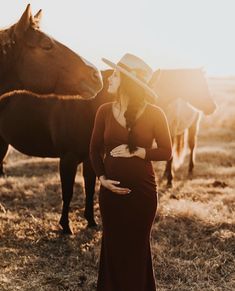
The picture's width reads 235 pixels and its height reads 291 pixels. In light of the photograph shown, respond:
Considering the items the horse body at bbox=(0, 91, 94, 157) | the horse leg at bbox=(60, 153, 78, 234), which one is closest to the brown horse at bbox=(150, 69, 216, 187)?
the horse body at bbox=(0, 91, 94, 157)

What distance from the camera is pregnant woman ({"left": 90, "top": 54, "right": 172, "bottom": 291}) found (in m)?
3.12

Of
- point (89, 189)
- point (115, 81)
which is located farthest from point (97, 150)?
point (89, 189)

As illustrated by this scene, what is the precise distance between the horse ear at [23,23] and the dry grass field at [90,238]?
246 centimetres

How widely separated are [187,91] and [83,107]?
3986 millimetres

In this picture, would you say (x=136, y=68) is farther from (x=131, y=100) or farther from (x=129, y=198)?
(x=129, y=198)

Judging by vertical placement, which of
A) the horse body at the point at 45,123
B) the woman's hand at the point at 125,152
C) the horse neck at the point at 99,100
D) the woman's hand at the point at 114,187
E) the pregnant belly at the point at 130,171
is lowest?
the horse body at the point at 45,123

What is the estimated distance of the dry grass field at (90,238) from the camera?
457 cm

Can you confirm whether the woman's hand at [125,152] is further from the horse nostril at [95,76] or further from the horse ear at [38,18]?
the horse ear at [38,18]

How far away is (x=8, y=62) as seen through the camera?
4148 millimetres

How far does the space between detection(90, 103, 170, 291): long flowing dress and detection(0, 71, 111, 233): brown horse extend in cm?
237

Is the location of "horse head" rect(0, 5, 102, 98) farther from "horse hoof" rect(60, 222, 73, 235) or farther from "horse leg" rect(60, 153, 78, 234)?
"horse hoof" rect(60, 222, 73, 235)

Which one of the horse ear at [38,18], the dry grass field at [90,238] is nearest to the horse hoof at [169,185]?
the dry grass field at [90,238]

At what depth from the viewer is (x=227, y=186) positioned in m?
8.96

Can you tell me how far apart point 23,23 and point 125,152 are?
1724mm
